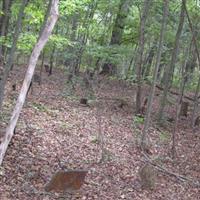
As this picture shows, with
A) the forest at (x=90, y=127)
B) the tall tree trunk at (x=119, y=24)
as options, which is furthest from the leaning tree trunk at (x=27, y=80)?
the tall tree trunk at (x=119, y=24)

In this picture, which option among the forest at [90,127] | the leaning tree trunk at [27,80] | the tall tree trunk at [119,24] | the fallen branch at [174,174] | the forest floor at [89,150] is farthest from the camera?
the tall tree trunk at [119,24]

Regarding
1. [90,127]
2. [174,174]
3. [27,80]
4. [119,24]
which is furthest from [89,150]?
[119,24]

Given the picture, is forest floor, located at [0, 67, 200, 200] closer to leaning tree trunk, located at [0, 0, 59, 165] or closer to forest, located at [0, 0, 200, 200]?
forest, located at [0, 0, 200, 200]

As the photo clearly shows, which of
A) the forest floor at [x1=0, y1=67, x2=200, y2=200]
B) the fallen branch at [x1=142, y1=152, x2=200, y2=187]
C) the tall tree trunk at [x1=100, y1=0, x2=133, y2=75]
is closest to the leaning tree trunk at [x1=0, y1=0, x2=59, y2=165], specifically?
the forest floor at [x1=0, y1=67, x2=200, y2=200]

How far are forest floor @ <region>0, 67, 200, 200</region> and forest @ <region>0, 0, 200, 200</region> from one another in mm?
29

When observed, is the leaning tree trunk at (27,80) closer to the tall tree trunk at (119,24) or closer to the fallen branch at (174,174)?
the fallen branch at (174,174)

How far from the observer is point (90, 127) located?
516 inches

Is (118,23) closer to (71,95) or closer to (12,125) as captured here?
(71,95)

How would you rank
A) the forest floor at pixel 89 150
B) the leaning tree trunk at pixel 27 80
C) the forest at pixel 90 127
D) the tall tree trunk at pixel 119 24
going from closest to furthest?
the leaning tree trunk at pixel 27 80 → the forest at pixel 90 127 → the forest floor at pixel 89 150 → the tall tree trunk at pixel 119 24

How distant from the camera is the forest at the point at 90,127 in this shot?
8.55m

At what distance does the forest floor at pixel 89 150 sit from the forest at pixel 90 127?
0.10 ft

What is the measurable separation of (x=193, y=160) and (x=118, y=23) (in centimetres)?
853

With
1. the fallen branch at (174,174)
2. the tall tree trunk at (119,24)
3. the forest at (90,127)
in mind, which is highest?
the tall tree trunk at (119,24)

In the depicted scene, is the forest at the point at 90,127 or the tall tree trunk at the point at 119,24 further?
the tall tree trunk at the point at 119,24
